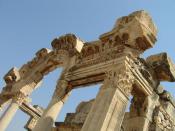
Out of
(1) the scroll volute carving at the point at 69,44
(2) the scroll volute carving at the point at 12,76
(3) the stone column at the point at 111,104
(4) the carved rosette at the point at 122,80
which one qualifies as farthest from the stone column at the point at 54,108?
(2) the scroll volute carving at the point at 12,76

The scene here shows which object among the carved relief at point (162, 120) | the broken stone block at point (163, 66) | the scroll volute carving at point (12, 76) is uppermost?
the scroll volute carving at point (12, 76)

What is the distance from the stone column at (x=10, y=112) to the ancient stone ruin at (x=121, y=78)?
3133 mm

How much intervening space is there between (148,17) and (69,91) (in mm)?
3608

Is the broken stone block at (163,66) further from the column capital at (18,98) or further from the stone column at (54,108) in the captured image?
the column capital at (18,98)

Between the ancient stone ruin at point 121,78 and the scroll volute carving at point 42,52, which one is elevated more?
the scroll volute carving at point 42,52

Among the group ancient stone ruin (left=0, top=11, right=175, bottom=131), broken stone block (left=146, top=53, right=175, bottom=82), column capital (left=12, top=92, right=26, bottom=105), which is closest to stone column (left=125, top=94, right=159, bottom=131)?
ancient stone ruin (left=0, top=11, right=175, bottom=131)

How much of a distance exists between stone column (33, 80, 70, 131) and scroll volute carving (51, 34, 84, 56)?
151cm

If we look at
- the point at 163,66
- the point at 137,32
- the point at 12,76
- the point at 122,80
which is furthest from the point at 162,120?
the point at 12,76

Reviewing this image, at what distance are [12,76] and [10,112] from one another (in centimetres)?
233

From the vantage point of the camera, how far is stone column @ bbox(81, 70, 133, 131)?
5844mm

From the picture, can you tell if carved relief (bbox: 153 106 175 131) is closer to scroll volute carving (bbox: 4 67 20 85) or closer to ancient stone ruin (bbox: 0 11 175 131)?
ancient stone ruin (bbox: 0 11 175 131)

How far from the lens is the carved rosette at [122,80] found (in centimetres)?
646

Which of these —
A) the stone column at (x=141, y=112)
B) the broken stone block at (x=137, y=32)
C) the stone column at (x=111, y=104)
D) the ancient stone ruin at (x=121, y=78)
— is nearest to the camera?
the stone column at (x=111, y=104)

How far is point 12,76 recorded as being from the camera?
12852 millimetres
